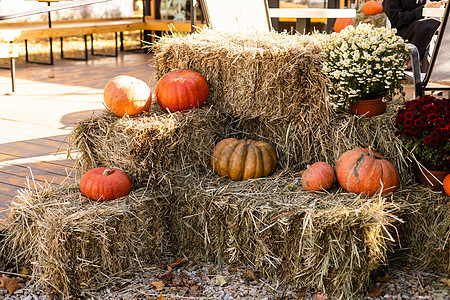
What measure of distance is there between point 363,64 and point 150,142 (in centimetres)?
108

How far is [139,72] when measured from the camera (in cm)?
708

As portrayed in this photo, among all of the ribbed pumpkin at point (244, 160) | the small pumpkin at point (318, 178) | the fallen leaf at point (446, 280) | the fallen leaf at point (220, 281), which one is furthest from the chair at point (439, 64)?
the fallen leaf at point (220, 281)

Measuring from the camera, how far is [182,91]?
9.48 feet

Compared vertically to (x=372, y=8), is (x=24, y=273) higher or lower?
lower

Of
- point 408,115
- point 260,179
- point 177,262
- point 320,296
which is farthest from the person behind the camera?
point 260,179

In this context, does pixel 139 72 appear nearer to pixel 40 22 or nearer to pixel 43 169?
pixel 40 22

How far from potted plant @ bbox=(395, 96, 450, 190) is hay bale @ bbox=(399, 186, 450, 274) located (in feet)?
0.32

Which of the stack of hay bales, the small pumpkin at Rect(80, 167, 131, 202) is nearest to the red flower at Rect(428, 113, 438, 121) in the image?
the stack of hay bales

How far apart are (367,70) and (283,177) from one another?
660mm

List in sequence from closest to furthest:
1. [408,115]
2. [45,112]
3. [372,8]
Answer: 1. [408,115]
2. [45,112]
3. [372,8]

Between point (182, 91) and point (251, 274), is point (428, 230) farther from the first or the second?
point (182, 91)

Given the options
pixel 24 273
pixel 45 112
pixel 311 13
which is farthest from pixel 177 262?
pixel 45 112

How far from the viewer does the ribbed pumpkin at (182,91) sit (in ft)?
9.51

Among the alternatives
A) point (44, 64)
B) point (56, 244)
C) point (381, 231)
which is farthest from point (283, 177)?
point (44, 64)
